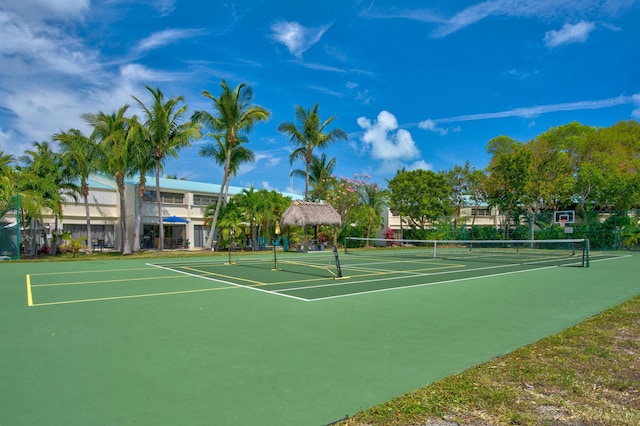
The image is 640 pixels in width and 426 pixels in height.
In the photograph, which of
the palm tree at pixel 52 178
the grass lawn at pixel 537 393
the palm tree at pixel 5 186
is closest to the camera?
the grass lawn at pixel 537 393

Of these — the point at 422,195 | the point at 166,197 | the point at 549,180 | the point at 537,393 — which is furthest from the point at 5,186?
the point at 549,180

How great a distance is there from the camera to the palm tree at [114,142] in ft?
79.8

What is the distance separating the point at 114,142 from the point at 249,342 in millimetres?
22439

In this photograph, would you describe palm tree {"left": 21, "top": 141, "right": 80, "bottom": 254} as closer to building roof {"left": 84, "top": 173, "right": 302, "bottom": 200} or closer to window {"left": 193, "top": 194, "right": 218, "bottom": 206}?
building roof {"left": 84, "top": 173, "right": 302, "bottom": 200}

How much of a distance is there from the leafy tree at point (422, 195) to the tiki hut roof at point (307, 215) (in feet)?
33.4

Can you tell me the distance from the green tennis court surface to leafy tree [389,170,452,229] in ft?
82.8

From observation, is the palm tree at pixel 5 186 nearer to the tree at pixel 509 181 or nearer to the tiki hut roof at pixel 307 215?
the tiki hut roof at pixel 307 215

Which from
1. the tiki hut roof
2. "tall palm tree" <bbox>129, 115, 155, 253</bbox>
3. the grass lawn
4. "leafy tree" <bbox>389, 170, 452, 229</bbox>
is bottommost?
the grass lawn

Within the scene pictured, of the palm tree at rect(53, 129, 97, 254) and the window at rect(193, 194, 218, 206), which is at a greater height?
the palm tree at rect(53, 129, 97, 254)

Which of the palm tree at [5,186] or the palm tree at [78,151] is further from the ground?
the palm tree at [78,151]

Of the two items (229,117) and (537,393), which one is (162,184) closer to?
(229,117)

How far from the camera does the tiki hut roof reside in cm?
2652

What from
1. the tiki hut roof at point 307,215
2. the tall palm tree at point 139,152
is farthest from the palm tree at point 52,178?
the tiki hut roof at point 307,215

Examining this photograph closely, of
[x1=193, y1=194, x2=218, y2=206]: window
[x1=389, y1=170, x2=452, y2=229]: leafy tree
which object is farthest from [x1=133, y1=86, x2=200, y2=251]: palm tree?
[x1=389, y1=170, x2=452, y2=229]: leafy tree
